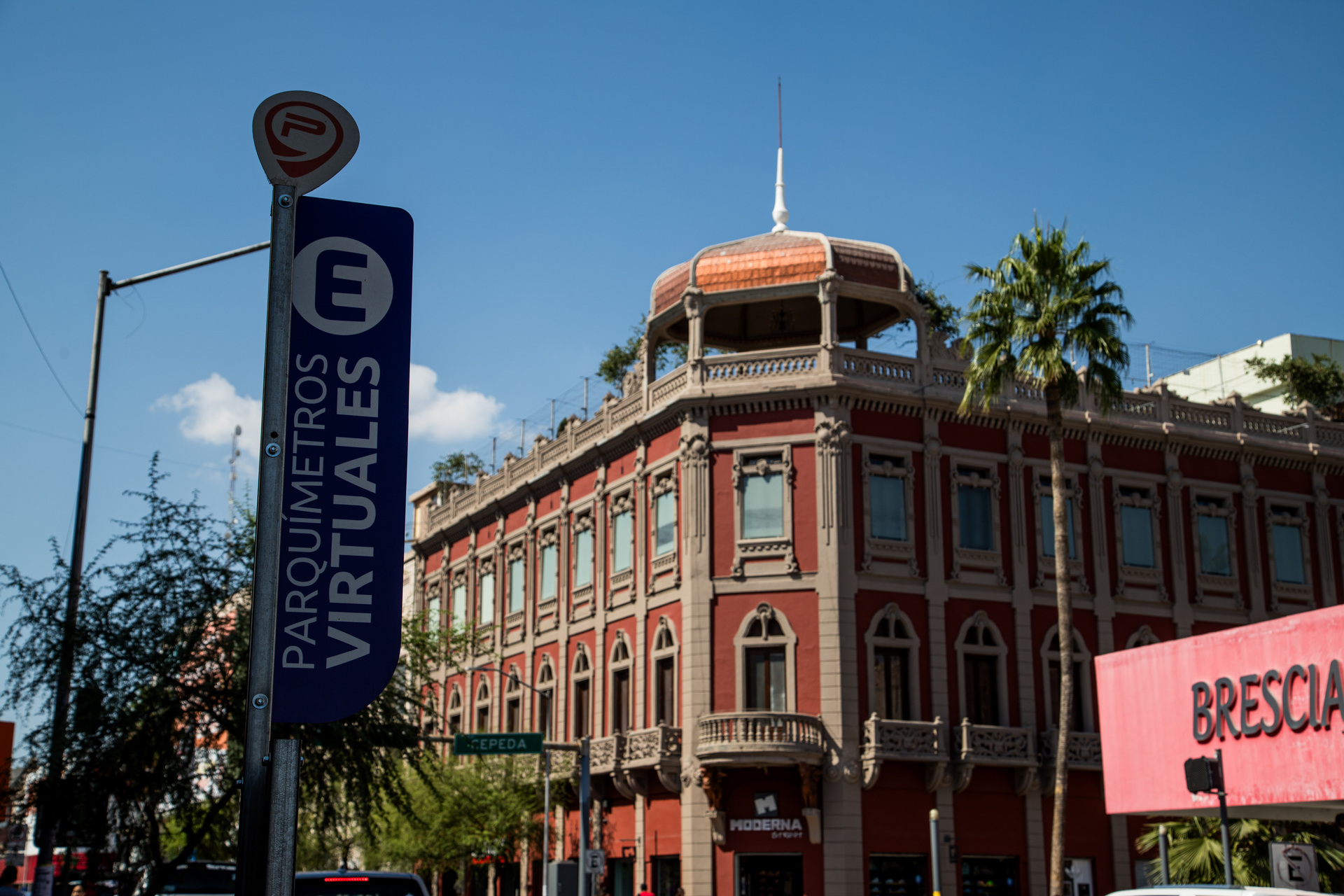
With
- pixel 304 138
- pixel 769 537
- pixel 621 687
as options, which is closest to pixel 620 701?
pixel 621 687

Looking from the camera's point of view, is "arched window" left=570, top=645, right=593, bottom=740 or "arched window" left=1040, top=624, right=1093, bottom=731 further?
"arched window" left=570, top=645, right=593, bottom=740

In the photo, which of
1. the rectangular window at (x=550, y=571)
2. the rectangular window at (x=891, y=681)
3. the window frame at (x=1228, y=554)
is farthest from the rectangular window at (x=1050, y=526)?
the rectangular window at (x=550, y=571)

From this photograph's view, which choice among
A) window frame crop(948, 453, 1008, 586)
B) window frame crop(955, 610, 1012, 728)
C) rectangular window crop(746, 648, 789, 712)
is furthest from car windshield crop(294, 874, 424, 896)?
window frame crop(948, 453, 1008, 586)

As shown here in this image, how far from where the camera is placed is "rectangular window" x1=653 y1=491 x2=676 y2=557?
41.8 metres

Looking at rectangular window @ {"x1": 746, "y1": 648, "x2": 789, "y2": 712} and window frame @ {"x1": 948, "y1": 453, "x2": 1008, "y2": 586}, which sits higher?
window frame @ {"x1": 948, "y1": 453, "x2": 1008, "y2": 586}

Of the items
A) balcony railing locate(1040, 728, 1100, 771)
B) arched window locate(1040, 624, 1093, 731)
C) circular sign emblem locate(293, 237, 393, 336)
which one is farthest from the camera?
arched window locate(1040, 624, 1093, 731)

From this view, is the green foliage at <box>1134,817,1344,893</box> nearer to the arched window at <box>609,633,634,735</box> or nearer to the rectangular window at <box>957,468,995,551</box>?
the rectangular window at <box>957,468,995,551</box>

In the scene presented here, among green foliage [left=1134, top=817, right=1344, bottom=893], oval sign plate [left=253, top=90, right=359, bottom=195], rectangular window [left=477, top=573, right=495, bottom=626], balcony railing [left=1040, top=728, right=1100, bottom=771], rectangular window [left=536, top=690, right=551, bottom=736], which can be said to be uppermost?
rectangular window [left=477, top=573, right=495, bottom=626]

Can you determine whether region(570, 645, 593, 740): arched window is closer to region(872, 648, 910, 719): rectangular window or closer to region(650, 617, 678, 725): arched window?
region(650, 617, 678, 725): arched window

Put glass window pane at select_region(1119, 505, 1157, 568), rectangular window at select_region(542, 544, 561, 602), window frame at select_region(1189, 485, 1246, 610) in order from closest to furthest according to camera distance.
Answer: glass window pane at select_region(1119, 505, 1157, 568)
window frame at select_region(1189, 485, 1246, 610)
rectangular window at select_region(542, 544, 561, 602)

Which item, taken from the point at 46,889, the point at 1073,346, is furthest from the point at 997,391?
the point at 46,889

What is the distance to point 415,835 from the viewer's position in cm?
4634

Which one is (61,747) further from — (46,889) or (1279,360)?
(1279,360)

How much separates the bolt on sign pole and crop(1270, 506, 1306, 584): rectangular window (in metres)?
44.9
